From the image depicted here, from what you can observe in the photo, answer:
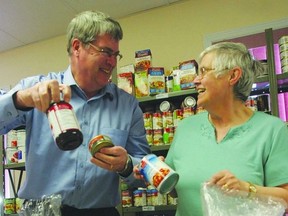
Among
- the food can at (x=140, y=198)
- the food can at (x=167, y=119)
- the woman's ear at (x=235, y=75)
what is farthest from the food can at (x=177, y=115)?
the woman's ear at (x=235, y=75)

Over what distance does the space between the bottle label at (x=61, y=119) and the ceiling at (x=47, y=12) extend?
7.90 feet

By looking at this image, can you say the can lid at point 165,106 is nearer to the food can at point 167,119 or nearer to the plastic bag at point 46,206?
the food can at point 167,119

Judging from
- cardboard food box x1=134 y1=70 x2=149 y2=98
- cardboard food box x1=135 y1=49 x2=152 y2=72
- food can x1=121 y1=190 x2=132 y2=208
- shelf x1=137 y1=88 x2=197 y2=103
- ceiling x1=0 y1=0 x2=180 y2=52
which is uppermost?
ceiling x1=0 y1=0 x2=180 y2=52

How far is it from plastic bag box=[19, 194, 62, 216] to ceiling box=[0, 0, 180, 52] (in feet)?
7.86

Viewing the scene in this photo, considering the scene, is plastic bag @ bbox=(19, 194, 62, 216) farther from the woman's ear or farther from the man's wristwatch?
the woman's ear

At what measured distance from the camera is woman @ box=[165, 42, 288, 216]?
124 centimetres

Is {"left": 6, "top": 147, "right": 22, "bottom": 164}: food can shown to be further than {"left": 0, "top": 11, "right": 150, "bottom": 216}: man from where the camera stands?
Yes

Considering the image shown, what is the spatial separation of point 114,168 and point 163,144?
4.37ft

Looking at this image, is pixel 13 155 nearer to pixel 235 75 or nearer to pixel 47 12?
pixel 47 12

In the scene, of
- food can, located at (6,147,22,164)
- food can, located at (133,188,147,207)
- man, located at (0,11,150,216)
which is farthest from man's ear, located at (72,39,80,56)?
food can, located at (6,147,22,164)

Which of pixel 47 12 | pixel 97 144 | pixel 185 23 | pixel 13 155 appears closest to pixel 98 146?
pixel 97 144

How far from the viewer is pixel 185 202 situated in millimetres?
1353

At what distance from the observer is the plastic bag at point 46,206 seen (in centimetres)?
119

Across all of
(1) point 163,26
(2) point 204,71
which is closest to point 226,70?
(2) point 204,71
